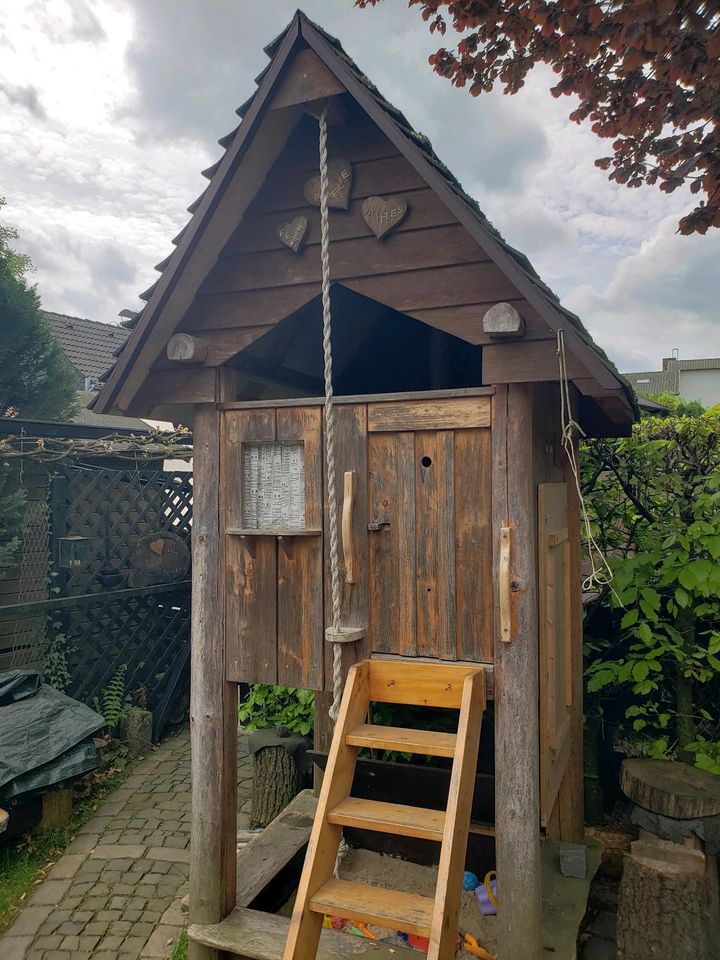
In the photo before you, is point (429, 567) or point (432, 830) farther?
point (429, 567)

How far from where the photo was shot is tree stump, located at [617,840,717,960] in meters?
3.26

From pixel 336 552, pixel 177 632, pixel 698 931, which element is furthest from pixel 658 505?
pixel 177 632

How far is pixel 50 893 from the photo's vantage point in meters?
4.32

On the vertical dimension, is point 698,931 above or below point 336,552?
below

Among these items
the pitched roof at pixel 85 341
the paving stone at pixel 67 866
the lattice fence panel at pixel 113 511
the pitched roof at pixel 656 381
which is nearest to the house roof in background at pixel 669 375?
the pitched roof at pixel 656 381

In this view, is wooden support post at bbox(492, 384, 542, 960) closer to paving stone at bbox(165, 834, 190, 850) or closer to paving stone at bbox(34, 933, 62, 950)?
paving stone at bbox(34, 933, 62, 950)

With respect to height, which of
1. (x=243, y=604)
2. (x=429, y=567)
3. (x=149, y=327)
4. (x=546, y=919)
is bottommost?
(x=546, y=919)

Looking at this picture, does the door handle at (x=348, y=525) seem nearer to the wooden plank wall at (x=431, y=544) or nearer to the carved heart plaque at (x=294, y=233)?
the wooden plank wall at (x=431, y=544)

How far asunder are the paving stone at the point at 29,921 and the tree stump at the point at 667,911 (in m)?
3.24

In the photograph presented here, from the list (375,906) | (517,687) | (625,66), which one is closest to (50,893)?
(375,906)

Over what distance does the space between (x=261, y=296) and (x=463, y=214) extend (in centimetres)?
108

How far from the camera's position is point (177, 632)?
292 inches

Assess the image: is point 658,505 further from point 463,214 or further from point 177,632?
point 177,632

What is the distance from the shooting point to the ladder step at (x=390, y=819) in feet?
8.35
